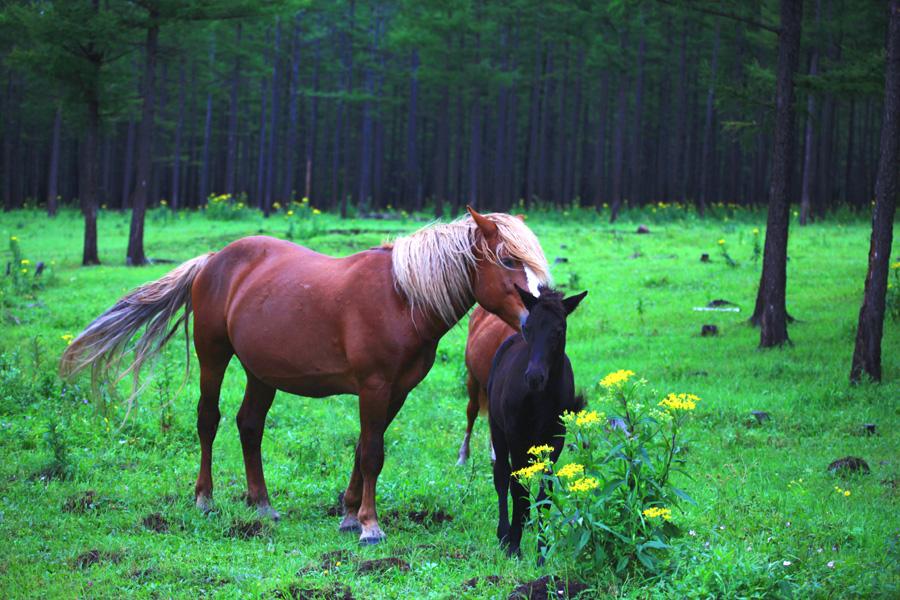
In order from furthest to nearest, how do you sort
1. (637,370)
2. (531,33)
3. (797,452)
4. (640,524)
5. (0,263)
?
1. (531,33)
2. (0,263)
3. (637,370)
4. (797,452)
5. (640,524)

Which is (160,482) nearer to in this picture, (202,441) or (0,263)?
(202,441)

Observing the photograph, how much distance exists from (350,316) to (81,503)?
8.43 feet

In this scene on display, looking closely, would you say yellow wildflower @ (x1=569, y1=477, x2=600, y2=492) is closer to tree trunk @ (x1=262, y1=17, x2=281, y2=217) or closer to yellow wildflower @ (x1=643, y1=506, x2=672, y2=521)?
yellow wildflower @ (x1=643, y1=506, x2=672, y2=521)

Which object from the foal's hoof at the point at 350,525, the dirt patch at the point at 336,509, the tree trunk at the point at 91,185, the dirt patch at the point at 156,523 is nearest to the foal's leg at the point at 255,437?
the dirt patch at the point at 336,509

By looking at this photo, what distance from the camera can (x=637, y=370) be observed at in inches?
444

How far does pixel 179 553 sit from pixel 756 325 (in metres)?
10.5

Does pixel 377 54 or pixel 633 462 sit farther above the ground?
pixel 377 54

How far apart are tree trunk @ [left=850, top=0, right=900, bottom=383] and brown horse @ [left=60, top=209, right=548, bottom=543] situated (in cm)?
579

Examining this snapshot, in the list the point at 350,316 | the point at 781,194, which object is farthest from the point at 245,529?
the point at 781,194

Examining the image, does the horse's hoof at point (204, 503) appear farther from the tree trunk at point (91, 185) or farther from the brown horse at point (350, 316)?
the tree trunk at point (91, 185)

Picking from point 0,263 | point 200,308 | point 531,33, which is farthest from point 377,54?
point 200,308

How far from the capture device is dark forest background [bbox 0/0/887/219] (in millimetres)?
21219

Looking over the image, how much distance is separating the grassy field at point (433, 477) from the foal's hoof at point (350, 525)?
0.08m

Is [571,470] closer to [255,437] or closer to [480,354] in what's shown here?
[255,437]
